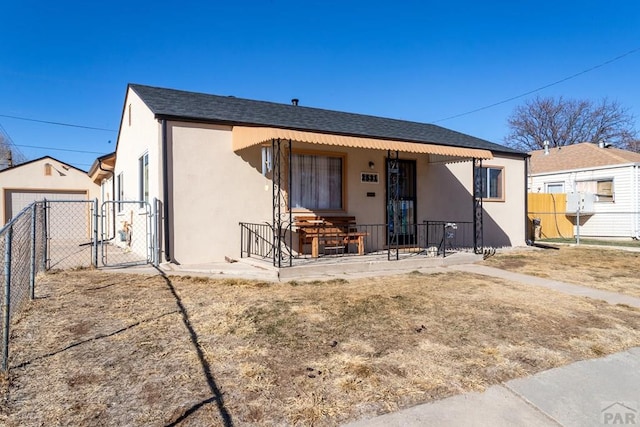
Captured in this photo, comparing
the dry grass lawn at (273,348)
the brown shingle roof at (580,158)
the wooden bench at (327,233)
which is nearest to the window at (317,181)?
the wooden bench at (327,233)

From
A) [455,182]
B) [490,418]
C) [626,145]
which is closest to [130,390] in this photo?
[490,418]

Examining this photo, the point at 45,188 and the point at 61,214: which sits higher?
the point at 45,188

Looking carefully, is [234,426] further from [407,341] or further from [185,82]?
[185,82]

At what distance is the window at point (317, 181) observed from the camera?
938 cm

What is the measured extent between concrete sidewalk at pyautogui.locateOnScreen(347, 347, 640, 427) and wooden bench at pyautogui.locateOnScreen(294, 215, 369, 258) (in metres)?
5.56

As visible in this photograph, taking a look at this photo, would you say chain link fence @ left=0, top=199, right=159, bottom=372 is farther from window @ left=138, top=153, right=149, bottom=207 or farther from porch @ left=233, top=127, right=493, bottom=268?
porch @ left=233, top=127, right=493, bottom=268

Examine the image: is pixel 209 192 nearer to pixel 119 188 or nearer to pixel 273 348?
pixel 273 348

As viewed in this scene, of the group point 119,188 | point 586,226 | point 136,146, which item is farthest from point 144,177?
point 586,226

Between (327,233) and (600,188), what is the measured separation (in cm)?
1618

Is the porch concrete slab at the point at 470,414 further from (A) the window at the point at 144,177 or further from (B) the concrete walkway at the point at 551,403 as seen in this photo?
(A) the window at the point at 144,177

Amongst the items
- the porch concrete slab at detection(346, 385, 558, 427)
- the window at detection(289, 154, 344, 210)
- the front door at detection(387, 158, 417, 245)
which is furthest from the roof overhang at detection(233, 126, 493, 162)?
the porch concrete slab at detection(346, 385, 558, 427)

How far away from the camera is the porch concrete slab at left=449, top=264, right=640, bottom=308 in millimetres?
5855

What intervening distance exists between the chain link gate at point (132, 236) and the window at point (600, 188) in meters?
19.2

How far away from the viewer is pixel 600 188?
18234 mm
